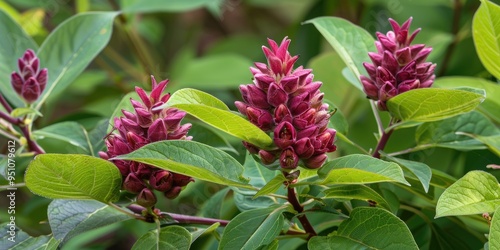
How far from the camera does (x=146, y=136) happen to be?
77 centimetres

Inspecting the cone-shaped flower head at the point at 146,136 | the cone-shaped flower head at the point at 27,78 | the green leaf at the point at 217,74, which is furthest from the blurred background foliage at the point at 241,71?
the cone-shaped flower head at the point at 146,136

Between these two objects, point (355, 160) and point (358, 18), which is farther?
point (358, 18)

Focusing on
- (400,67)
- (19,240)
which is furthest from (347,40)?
(19,240)

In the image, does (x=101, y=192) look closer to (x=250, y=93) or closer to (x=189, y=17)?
(x=250, y=93)

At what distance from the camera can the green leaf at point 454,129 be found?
0.94 meters

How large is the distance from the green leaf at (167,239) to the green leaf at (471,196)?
0.26 m

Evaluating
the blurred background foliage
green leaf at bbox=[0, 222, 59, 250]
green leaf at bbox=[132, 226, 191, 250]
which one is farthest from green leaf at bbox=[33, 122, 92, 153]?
green leaf at bbox=[132, 226, 191, 250]

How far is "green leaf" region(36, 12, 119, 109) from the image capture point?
1.10 m

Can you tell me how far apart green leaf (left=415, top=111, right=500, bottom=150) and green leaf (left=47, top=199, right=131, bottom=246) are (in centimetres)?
41

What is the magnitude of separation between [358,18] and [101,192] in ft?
4.80

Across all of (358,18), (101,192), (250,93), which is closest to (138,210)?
(101,192)

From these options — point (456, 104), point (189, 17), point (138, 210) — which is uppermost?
point (456, 104)

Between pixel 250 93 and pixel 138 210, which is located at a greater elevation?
pixel 250 93

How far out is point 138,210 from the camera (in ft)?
2.83
